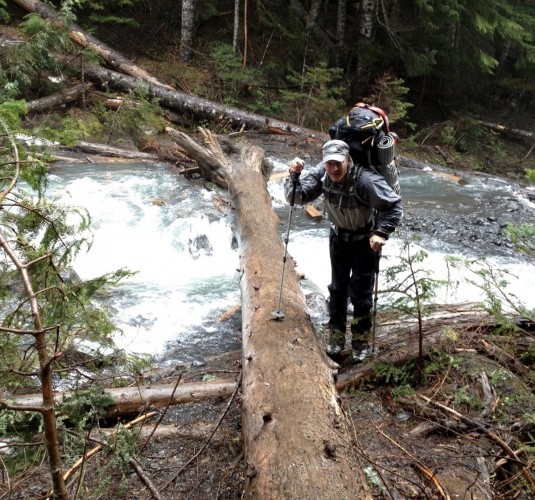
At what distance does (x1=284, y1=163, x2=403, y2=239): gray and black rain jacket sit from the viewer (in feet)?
13.1

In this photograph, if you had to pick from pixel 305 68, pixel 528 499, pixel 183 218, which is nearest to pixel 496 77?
pixel 305 68

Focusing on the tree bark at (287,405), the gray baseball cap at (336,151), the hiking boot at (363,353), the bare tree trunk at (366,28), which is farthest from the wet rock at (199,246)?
the bare tree trunk at (366,28)

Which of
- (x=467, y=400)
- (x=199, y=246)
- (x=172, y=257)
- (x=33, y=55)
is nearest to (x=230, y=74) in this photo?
(x=33, y=55)

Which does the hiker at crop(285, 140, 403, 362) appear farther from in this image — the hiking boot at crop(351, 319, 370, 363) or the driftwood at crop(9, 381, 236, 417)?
the driftwood at crop(9, 381, 236, 417)

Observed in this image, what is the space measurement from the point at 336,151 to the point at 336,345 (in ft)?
6.46

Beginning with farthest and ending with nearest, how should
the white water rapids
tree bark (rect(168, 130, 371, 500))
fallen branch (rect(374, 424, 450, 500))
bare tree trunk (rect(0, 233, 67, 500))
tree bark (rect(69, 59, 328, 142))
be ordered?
tree bark (rect(69, 59, 328, 142)) < the white water rapids < fallen branch (rect(374, 424, 450, 500)) < tree bark (rect(168, 130, 371, 500)) < bare tree trunk (rect(0, 233, 67, 500))

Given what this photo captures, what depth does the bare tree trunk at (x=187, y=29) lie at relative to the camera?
16531 millimetres

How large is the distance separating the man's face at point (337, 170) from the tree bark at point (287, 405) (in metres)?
1.21

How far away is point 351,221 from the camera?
170 inches

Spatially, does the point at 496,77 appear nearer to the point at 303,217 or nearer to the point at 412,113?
the point at 412,113

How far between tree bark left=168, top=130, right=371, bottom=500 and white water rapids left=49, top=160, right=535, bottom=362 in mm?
321

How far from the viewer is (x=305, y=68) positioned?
673 inches

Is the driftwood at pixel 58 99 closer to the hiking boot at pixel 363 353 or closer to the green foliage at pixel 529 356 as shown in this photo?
the hiking boot at pixel 363 353

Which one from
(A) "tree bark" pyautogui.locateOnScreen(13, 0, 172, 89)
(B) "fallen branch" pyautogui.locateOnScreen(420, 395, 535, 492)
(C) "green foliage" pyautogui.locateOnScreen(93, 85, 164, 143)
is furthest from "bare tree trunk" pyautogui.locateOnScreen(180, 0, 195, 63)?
(B) "fallen branch" pyautogui.locateOnScreen(420, 395, 535, 492)
